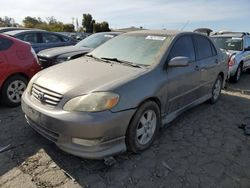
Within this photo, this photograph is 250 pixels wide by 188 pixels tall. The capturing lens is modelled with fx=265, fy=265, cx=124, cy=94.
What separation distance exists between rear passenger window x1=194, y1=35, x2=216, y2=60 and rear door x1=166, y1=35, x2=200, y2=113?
0.76 ft

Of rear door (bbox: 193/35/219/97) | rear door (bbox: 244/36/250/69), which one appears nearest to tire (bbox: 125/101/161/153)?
rear door (bbox: 193/35/219/97)

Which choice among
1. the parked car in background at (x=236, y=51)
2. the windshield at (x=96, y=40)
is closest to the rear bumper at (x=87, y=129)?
the windshield at (x=96, y=40)

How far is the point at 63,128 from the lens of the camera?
296cm

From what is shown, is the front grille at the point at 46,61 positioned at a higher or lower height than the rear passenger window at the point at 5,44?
lower

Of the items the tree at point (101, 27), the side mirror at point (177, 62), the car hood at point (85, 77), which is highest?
the tree at point (101, 27)

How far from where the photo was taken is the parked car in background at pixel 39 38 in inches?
341

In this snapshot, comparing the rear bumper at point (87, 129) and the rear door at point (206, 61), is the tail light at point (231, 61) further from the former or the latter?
the rear bumper at point (87, 129)

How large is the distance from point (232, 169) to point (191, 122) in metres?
1.53

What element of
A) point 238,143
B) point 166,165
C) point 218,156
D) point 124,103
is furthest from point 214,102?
point 124,103

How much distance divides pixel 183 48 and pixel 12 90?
3280 mm

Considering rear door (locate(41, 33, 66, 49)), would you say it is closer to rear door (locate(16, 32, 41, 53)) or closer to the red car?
rear door (locate(16, 32, 41, 53))

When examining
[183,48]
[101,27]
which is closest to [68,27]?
[101,27]

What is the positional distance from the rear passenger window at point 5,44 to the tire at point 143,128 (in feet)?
10.2

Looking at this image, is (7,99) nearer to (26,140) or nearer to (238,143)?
(26,140)
